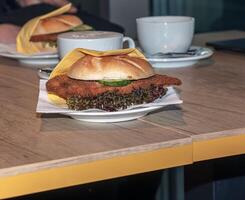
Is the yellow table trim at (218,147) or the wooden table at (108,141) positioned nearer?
the wooden table at (108,141)

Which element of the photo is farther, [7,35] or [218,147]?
[7,35]

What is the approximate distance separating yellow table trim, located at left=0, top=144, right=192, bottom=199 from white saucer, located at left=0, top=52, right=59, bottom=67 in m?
0.67

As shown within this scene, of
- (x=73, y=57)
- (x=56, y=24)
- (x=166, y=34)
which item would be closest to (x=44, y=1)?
→ (x=56, y=24)

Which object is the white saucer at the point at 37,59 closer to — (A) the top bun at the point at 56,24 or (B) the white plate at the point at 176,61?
(A) the top bun at the point at 56,24

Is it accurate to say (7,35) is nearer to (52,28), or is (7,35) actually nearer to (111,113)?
(52,28)

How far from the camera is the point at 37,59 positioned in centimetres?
164

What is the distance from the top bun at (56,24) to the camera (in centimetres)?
166

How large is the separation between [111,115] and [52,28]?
62cm

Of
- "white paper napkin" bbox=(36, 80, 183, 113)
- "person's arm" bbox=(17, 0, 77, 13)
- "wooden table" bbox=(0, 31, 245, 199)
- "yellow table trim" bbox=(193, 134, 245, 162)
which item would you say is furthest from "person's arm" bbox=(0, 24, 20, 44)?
"yellow table trim" bbox=(193, 134, 245, 162)

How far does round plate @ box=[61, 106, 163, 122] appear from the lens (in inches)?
42.3

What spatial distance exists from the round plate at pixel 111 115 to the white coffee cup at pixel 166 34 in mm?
470

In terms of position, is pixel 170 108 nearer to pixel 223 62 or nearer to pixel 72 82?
pixel 72 82

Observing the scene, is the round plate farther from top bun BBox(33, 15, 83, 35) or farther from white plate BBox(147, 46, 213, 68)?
top bun BBox(33, 15, 83, 35)

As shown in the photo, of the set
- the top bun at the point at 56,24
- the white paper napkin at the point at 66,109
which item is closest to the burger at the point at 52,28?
the top bun at the point at 56,24
